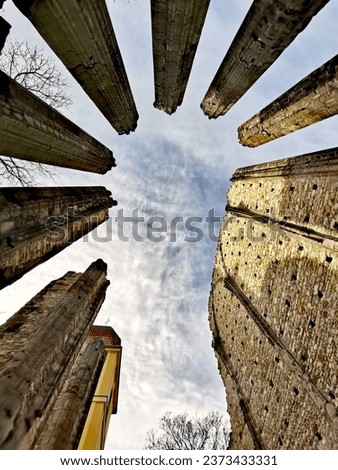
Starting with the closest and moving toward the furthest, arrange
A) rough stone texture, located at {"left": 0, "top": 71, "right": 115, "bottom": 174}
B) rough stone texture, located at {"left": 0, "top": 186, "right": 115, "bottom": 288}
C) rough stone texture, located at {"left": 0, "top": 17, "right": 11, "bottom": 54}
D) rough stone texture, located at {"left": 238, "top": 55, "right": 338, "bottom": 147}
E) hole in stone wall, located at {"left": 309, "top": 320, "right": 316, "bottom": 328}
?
rough stone texture, located at {"left": 0, "top": 17, "right": 11, "bottom": 54} → rough stone texture, located at {"left": 0, "top": 71, "right": 115, "bottom": 174} → rough stone texture, located at {"left": 0, "top": 186, "right": 115, "bottom": 288} → rough stone texture, located at {"left": 238, "top": 55, "right": 338, "bottom": 147} → hole in stone wall, located at {"left": 309, "top": 320, "right": 316, "bottom": 328}

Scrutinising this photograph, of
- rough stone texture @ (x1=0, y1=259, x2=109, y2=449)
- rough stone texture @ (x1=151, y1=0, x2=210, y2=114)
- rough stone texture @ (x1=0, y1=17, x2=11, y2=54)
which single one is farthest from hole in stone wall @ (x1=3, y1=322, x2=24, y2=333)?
rough stone texture @ (x1=151, y1=0, x2=210, y2=114)

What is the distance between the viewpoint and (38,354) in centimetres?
306

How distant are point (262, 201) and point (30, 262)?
218 inches

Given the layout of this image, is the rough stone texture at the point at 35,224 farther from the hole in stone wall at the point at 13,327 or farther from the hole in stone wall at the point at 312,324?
the hole in stone wall at the point at 312,324

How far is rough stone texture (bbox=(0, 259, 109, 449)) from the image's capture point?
2.56m

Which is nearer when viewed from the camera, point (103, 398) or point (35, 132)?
point (35, 132)

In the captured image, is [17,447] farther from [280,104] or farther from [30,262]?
[280,104]

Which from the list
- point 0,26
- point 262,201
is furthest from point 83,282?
point 262,201

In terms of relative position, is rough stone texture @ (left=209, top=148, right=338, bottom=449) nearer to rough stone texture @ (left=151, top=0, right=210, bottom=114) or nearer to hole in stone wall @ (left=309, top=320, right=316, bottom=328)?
hole in stone wall @ (left=309, top=320, right=316, bottom=328)

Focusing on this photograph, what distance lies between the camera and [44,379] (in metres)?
3.07

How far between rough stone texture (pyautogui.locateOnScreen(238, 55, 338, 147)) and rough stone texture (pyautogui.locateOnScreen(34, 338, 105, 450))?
565cm

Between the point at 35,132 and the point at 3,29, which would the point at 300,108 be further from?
the point at 3,29

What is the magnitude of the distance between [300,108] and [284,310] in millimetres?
3649

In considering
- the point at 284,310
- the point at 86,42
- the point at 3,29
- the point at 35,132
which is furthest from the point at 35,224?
the point at 284,310
